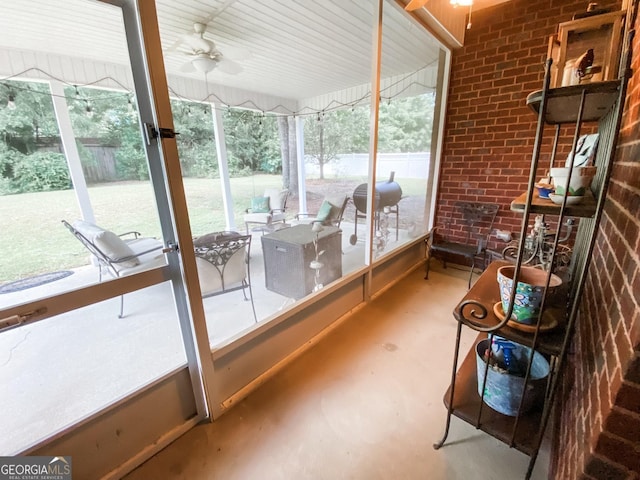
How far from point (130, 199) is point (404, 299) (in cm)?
232

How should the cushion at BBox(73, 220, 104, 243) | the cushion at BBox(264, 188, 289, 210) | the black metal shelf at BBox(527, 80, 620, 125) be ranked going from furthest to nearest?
1. the cushion at BBox(264, 188, 289, 210)
2. the cushion at BBox(73, 220, 104, 243)
3. the black metal shelf at BBox(527, 80, 620, 125)

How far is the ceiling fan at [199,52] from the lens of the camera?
204cm

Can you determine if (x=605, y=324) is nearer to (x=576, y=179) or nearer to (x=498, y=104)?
(x=576, y=179)

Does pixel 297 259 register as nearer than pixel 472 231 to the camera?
Yes

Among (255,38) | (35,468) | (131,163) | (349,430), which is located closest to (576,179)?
Answer: (349,430)

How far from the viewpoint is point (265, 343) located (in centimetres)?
169

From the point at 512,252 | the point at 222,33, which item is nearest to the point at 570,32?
the point at 512,252

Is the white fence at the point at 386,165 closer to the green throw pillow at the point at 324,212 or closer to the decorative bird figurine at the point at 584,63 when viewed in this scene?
the green throw pillow at the point at 324,212

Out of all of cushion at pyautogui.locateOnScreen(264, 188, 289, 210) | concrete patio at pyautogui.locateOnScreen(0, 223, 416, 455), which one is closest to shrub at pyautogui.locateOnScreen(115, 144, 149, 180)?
concrete patio at pyautogui.locateOnScreen(0, 223, 416, 455)

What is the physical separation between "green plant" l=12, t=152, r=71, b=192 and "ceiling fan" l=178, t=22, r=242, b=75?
152 cm

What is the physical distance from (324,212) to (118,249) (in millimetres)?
2375

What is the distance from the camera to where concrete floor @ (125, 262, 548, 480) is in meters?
1.20

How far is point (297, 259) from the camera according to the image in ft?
7.66

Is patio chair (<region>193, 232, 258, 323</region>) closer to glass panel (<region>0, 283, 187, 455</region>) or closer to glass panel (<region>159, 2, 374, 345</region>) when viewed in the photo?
glass panel (<region>159, 2, 374, 345</region>)
